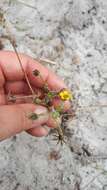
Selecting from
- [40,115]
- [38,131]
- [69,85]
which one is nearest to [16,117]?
[40,115]

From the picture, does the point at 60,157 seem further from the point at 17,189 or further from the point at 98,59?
the point at 98,59

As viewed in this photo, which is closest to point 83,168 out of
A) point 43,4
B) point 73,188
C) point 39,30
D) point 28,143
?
point 73,188

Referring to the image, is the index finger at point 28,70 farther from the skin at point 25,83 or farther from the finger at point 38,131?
the finger at point 38,131

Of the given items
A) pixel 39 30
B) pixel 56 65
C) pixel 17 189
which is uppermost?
pixel 39 30

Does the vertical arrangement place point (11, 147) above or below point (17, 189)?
above

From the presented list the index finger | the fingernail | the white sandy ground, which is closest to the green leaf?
the fingernail

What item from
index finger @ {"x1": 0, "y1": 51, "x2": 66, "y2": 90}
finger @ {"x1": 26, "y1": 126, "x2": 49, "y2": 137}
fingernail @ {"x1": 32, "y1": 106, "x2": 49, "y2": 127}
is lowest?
finger @ {"x1": 26, "y1": 126, "x2": 49, "y2": 137}

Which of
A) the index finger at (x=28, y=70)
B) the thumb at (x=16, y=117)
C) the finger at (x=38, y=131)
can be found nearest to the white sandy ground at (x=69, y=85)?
the finger at (x=38, y=131)

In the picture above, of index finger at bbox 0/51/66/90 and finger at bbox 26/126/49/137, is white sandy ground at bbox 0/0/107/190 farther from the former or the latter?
index finger at bbox 0/51/66/90
